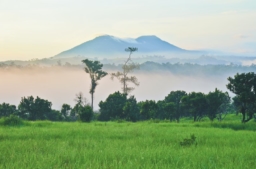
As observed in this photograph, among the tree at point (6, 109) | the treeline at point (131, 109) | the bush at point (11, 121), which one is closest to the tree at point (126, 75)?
the treeline at point (131, 109)

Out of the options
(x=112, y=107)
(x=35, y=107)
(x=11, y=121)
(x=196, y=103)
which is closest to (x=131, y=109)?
(x=112, y=107)

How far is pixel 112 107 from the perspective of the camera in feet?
151

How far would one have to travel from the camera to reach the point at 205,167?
16.9 feet

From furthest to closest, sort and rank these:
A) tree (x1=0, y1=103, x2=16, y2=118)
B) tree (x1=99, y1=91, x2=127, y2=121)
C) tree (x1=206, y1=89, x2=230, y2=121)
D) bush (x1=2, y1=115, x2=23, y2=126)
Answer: tree (x1=0, y1=103, x2=16, y2=118)
tree (x1=99, y1=91, x2=127, y2=121)
tree (x1=206, y1=89, x2=230, y2=121)
bush (x1=2, y1=115, x2=23, y2=126)

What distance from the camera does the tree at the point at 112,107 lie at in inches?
1789

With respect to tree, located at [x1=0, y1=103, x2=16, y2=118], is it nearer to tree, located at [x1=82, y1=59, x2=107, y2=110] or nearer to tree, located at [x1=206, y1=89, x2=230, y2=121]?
tree, located at [x1=82, y1=59, x2=107, y2=110]

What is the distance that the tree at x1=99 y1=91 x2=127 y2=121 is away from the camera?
149ft

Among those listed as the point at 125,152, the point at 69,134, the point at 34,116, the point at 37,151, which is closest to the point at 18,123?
the point at 69,134

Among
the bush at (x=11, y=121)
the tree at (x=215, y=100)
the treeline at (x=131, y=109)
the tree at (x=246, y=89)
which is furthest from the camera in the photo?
the treeline at (x=131, y=109)

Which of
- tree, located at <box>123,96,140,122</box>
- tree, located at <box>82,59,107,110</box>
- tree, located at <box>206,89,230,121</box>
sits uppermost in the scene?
tree, located at <box>82,59,107,110</box>

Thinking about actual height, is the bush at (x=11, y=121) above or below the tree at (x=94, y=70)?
below

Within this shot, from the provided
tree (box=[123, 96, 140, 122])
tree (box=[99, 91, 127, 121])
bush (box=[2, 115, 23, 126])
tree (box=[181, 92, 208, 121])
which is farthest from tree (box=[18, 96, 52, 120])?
bush (box=[2, 115, 23, 126])

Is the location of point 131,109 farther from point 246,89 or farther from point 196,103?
point 246,89

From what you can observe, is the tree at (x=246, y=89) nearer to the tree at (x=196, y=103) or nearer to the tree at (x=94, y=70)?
the tree at (x=196, y=103)
